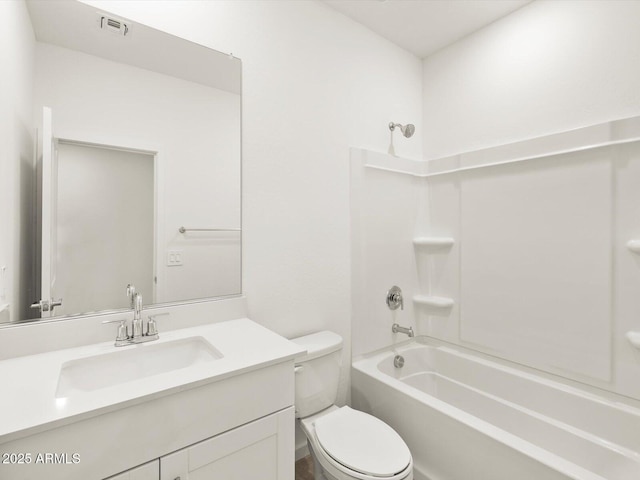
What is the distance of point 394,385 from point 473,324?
753 millimetres

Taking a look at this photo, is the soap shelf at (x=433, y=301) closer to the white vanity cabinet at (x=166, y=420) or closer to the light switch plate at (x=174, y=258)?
the white vanity cabinet at (x=166, y=420)

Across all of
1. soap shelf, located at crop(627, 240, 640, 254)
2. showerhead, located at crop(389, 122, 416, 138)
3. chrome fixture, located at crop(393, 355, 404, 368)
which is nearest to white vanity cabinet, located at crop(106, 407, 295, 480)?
chrome fixture, located at crop(393, 355, 404, 368)

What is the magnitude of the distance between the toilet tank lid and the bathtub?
0.35 metres

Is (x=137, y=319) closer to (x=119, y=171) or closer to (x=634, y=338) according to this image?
(x=119, y=171)

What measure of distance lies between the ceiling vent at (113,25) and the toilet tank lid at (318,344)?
1586 millimetres

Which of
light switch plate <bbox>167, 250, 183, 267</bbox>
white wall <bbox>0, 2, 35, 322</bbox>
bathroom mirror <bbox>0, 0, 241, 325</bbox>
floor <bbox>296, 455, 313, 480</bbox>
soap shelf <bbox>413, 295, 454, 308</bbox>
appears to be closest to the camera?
white wall <bbox>0, 2, 35, 322</bbox>

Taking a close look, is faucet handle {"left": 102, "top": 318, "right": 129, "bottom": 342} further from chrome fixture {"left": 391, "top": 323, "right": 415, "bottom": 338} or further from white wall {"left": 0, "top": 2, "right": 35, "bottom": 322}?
chrome fixture {"left": 391, "top": 323, "right": 415, "bottom": 338}

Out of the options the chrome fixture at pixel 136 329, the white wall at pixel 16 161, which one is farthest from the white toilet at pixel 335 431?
the white wall at pixel 16 161

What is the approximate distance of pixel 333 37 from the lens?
6.38 ft

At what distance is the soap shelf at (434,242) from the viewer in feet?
7.32

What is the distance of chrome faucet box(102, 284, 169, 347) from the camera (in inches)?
47.0

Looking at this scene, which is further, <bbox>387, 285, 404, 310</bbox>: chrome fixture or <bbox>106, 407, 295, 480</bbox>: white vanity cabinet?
<bbox>387, 285, 404, 310</bbox>: chrome fixture

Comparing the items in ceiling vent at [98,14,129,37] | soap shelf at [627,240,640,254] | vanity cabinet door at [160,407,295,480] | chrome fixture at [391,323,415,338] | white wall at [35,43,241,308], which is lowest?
vanity cabinet door at [160,407,295,480]

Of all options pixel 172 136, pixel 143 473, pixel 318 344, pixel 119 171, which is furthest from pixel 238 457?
pixel 172 136
